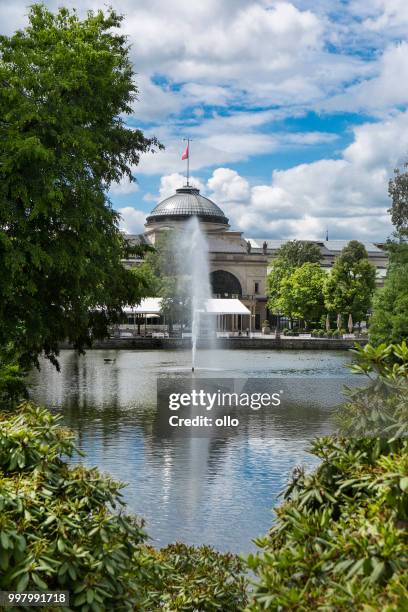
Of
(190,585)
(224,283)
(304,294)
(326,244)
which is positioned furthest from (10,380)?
(326,244)

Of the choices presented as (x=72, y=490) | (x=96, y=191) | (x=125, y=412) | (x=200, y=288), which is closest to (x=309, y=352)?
(x=200, y=288)

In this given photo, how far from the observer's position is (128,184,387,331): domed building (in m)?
121

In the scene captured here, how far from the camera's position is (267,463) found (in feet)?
57.5

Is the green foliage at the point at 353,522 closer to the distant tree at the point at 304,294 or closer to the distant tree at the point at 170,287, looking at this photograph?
the distant tree at the point at 170,287

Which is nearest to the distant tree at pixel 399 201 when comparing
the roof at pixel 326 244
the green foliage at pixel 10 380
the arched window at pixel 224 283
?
the green foliage at pixel 10 380

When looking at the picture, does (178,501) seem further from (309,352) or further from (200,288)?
(200,288)

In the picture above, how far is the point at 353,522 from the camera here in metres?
4.82

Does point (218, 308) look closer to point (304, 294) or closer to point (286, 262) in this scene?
point (304, 294)

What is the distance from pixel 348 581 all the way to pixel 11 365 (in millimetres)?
13876

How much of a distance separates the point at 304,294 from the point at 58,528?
86.4 metres

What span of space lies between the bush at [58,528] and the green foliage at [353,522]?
1.04 meters

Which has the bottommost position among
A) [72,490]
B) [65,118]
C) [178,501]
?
[178,501]

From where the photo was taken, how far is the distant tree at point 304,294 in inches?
3563

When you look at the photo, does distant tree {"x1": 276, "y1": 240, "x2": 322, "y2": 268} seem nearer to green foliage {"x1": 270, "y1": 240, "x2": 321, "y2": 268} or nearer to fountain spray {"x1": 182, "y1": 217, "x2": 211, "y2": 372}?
green foliage {"x1": 270, "y1": 240, "x2": 321, "y2": 268}
